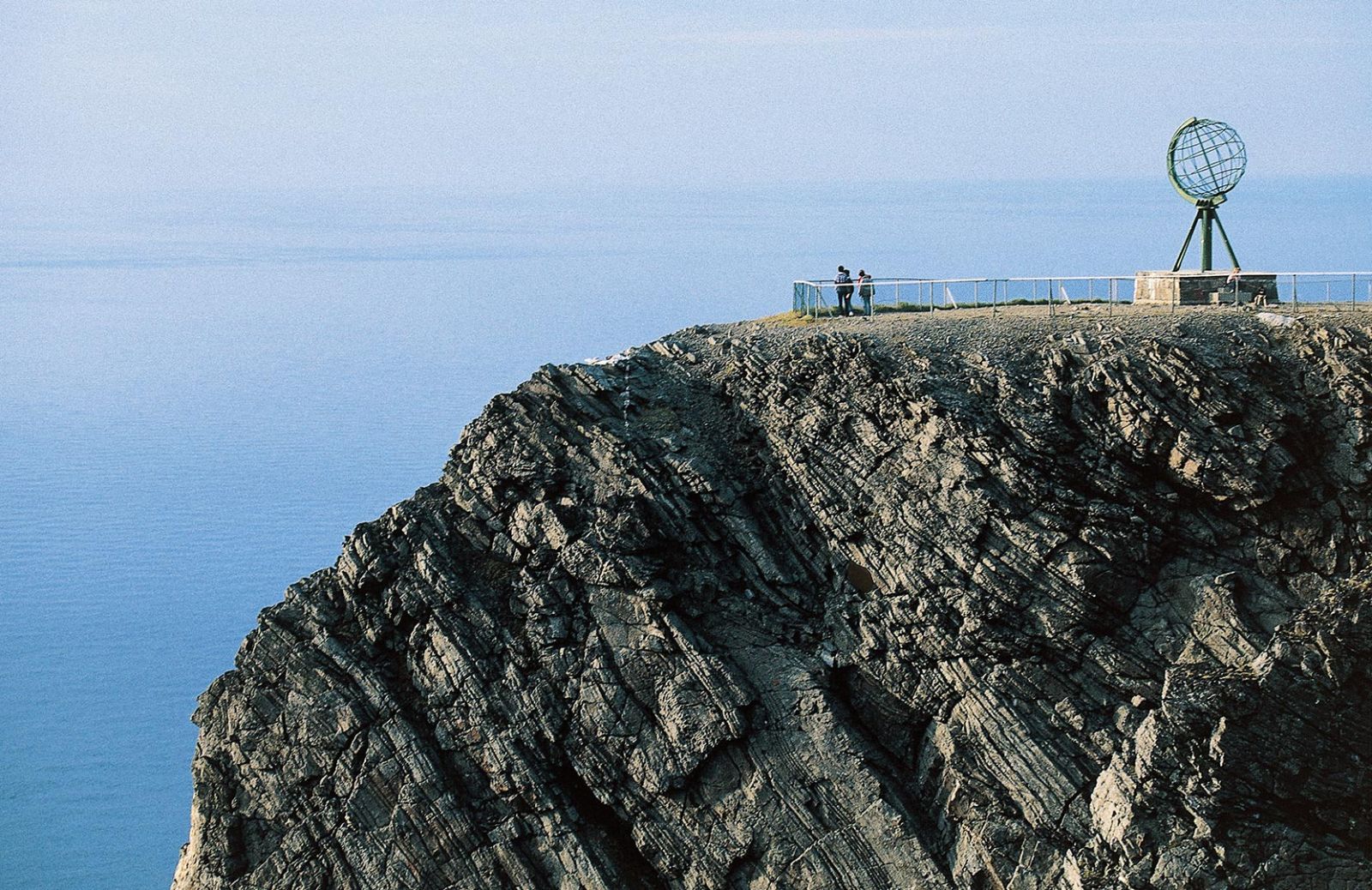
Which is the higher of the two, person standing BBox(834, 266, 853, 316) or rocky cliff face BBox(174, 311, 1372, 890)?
person standing BBox(834, 266, 853, 316)

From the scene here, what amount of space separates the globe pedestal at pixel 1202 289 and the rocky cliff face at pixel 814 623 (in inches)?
171

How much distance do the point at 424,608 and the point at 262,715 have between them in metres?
4.36

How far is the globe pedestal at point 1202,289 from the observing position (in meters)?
46.3

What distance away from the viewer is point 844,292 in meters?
48.8

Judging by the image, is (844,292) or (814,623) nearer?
(814,623)

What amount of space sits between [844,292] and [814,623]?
12828 mm

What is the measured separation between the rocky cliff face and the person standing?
21.1 ft

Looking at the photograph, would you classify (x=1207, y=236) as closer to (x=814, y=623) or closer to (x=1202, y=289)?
(x=1202, y=289)

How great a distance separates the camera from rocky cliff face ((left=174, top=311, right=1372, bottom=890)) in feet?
119

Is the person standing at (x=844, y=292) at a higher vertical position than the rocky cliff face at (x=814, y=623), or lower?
higher

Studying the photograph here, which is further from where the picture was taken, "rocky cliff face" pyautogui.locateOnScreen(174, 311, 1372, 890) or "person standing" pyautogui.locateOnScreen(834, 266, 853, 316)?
"person standing" pyautogui.locateOnScreen(834, 266, 853, 316)

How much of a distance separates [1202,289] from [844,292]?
32.1ft

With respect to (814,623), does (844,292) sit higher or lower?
higher

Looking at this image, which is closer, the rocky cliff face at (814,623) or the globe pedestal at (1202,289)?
the rocky cliff face at (814,623)
